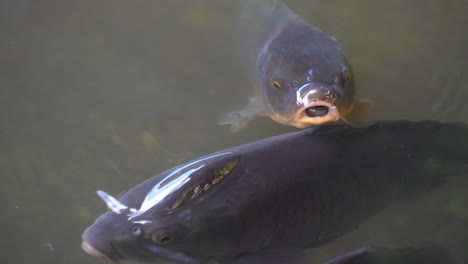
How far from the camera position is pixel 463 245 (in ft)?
9.51

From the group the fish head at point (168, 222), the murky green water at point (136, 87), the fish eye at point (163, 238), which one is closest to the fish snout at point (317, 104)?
the fish head at point (168, 222)

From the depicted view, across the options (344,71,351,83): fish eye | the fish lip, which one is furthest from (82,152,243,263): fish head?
(344,71,351,83): fish eye

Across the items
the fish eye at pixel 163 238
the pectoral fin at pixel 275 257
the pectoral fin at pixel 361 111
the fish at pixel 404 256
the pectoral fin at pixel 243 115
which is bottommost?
the fish at pixel 404 256

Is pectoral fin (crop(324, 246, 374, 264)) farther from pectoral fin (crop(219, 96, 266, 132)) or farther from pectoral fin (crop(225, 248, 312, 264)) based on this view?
pectoral fin (crop(219, 96, 266, 132))

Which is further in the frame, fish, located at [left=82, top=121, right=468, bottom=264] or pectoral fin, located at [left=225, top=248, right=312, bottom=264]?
pectoral fin, located at [left=225, top=248, right=312, bottom=264]

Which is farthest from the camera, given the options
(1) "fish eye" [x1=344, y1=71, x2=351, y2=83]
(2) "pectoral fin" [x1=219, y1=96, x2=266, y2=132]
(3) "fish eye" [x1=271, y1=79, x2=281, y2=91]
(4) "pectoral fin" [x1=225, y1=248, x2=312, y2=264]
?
(2) "pectoral fin" [x1=219, y1=96, x2=266, y2=132]

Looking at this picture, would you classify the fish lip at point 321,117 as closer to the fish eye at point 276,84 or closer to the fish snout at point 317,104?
the fish snout at point 317,104

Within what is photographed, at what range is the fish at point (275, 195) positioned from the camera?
227 centimetres

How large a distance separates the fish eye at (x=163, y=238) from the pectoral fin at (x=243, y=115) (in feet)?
4.49

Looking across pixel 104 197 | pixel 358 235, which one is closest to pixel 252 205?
pixel 358 235

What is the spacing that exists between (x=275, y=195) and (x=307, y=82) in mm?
741

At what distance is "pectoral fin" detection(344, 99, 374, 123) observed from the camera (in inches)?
120

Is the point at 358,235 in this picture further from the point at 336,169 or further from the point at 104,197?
the point at 104,197

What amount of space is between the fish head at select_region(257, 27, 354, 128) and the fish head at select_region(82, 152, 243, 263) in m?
0.61
